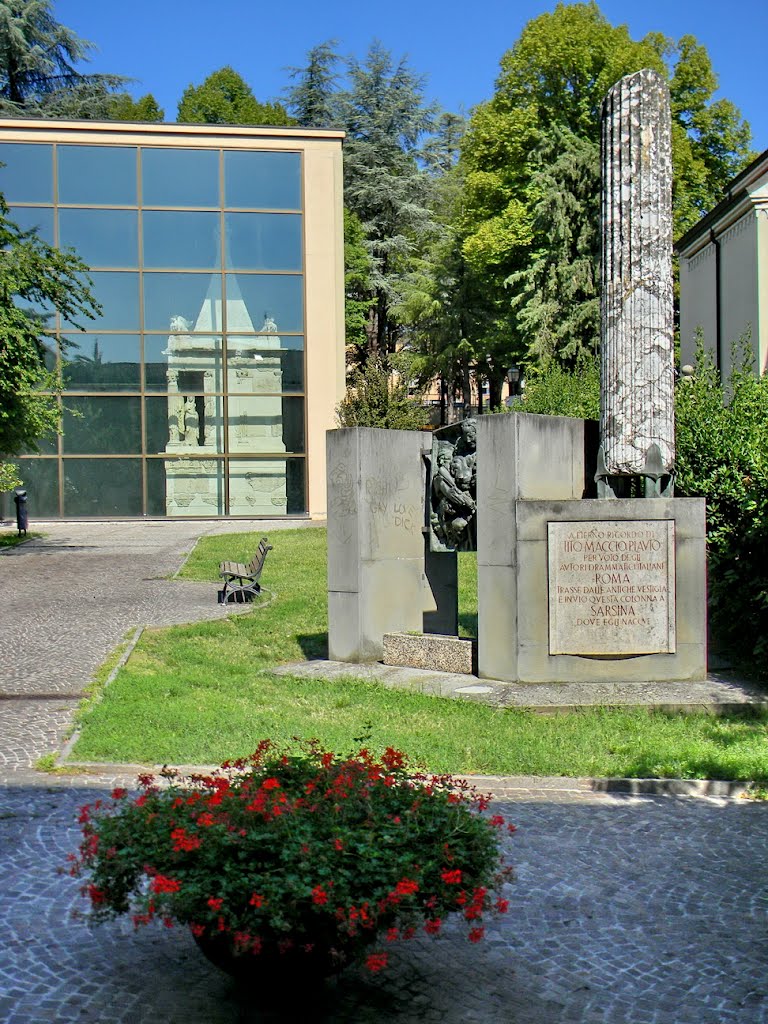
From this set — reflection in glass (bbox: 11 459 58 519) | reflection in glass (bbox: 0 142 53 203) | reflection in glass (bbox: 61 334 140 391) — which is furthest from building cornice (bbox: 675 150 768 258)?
reflection in glass (bbox: 11 459 58 519)

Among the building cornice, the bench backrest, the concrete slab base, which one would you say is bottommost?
the concrete slab base

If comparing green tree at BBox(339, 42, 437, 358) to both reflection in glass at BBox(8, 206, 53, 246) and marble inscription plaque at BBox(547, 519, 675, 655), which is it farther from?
marble inscription plaque at BBox(547, 519, 675, 655)

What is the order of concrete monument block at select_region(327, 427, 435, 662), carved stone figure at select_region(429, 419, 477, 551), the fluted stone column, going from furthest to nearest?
concrete monument block at select_region(327, 427, 435, 662), carved stone figure at select_region(429, 419, 477, 551), the fluted stone column

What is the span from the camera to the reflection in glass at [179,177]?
36562 millimetres

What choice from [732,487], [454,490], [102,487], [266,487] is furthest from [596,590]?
[102,487]

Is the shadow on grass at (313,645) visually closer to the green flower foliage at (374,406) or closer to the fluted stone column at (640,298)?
the fluted stone column at (640,298)

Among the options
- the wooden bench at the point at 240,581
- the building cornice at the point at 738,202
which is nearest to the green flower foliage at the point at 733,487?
the wooden bench at the point at 240,581

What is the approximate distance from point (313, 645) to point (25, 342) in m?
13.1

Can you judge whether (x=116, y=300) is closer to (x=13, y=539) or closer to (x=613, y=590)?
(x=13, y=539)

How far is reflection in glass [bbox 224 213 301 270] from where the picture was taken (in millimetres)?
36969

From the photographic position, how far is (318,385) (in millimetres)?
37281

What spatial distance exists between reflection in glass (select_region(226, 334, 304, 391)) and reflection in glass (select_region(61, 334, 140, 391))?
320cm

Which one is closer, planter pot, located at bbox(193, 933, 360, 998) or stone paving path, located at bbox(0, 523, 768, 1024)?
planter pot, located at bbox(193, 933, 360, 998)

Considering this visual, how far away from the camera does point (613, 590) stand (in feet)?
34.1
